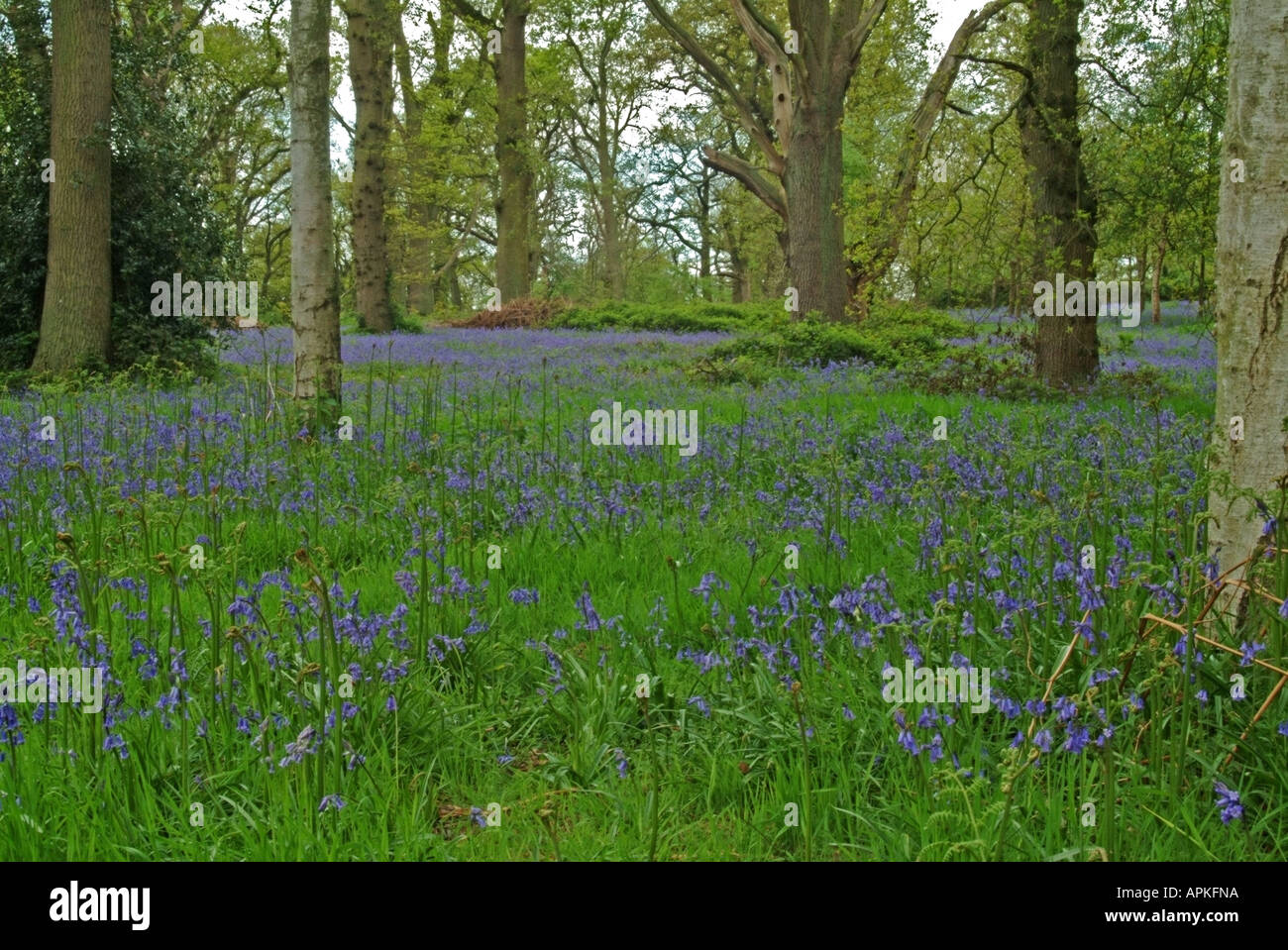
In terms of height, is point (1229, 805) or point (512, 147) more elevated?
point (512, 147)

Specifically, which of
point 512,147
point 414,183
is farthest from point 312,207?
point 414,183

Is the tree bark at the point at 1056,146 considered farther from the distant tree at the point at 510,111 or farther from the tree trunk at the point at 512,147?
the tree trunk at the point at 512,147

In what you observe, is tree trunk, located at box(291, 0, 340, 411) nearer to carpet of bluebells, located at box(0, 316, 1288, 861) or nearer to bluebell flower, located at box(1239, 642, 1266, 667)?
carpet of bluebells, located at box(0, 316, 1288, 861)

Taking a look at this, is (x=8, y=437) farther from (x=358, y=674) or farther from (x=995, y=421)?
(x=995, y=421)

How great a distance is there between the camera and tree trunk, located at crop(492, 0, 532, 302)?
28406mm

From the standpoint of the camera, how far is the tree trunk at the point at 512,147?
28406mm

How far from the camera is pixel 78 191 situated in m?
14.0

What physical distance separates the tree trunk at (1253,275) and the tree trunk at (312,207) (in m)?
6.95

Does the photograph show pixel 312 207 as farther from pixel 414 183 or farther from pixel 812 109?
pixel 414 183

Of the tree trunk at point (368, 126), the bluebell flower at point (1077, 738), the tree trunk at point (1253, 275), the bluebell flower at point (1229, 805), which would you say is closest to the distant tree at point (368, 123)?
the tree trunk at point (368, 126)

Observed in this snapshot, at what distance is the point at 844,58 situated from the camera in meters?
17.0

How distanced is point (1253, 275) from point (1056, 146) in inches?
349

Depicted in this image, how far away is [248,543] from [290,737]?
278cm
